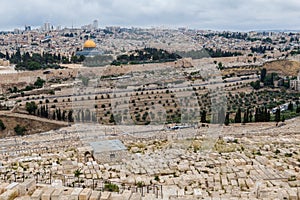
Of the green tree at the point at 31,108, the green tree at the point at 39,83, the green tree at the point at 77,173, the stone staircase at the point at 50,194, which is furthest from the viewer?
the green tree at the point at 39,83

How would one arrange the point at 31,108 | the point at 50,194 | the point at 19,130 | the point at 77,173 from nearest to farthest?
the point at 50,194 < the point at 77,173 < the point at 19,130 < the point at 31,108

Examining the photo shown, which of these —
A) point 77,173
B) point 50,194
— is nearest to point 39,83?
point 77,173

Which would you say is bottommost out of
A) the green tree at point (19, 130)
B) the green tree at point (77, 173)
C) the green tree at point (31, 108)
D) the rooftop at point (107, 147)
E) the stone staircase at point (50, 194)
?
the green tree at point (19, 130)

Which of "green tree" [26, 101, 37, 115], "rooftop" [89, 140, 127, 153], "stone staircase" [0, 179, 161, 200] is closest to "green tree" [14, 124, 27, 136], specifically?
"green tree" [26, 101, 37, 115]

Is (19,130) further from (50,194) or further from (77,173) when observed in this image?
(50,194)

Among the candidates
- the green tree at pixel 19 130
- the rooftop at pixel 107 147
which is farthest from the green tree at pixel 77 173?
the green tree at pixel 19 130

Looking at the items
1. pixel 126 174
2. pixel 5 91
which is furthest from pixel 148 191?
pixel 5 91

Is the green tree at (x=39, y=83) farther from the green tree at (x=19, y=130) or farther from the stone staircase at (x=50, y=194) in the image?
the stone staircase at (x=50, y=194)

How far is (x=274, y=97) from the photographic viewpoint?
27828mm

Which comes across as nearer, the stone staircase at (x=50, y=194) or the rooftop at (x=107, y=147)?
the stone staircase at (x=50, y=194)

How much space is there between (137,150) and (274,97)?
64.0ft

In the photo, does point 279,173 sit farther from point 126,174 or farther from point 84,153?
point 84,153

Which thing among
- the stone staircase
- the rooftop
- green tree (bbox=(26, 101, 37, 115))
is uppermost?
the stone staircase

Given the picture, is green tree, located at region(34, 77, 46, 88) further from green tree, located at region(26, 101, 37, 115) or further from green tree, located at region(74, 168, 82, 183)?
green tree, located at region(74, 168, 82, 183)
